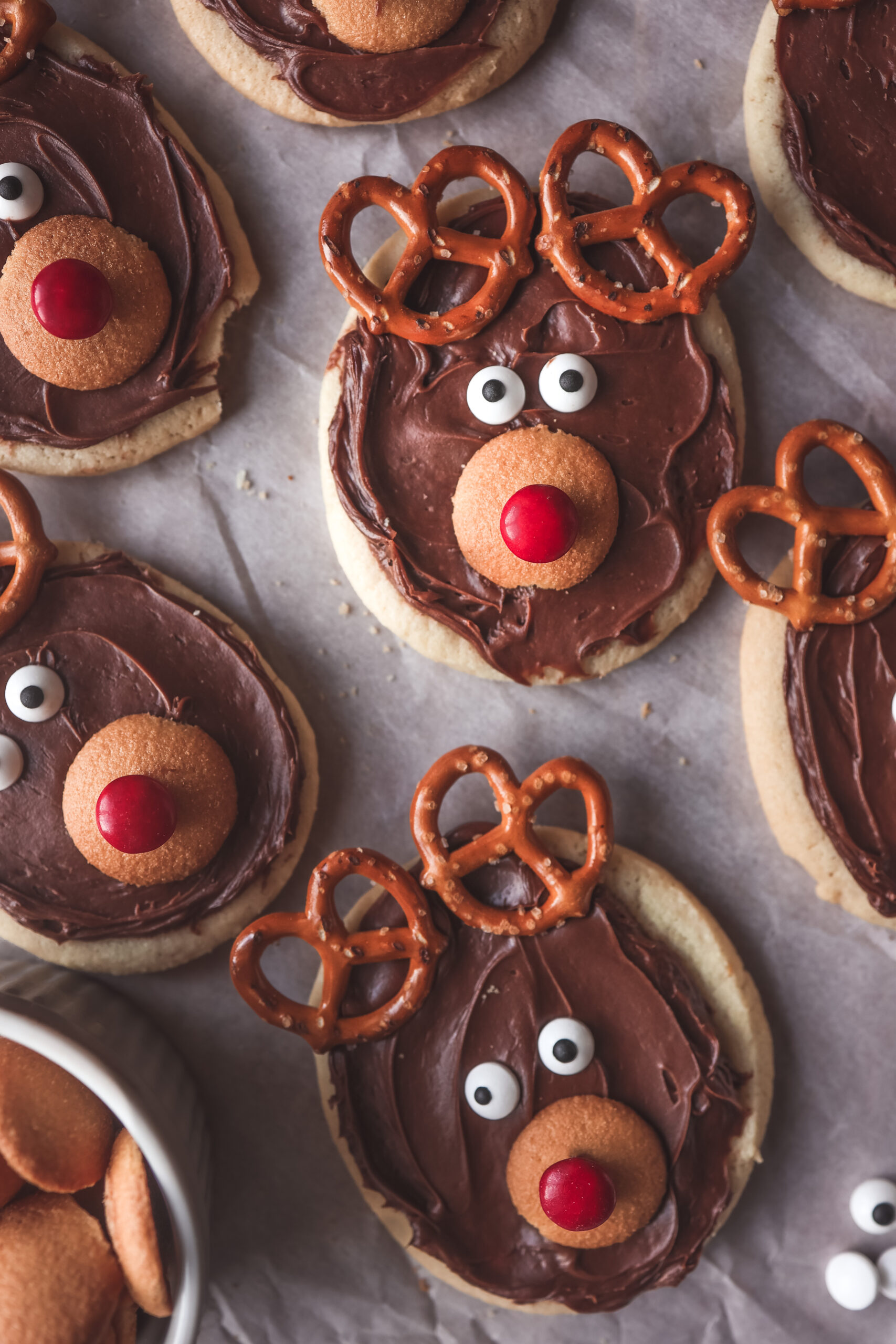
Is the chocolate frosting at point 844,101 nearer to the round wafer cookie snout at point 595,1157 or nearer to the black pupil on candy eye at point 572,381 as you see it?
the black pupil on candy eye at point 572,381

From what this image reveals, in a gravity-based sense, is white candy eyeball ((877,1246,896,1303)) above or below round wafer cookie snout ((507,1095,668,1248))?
below

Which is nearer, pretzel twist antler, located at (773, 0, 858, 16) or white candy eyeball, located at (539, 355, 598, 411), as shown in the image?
white candy eyeball, located at (539, 355, 598, 411)

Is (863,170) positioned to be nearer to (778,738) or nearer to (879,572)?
(879,572)

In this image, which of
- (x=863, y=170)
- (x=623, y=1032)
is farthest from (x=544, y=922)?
(x=863, y=170)

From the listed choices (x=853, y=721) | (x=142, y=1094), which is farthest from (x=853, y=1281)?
(x=142, y=1094)

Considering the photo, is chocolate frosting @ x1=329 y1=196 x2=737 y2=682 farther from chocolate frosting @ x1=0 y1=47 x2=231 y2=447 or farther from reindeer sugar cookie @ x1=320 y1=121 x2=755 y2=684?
chocolate frosting @ x1=0 y1=47 x2=231 y2=447

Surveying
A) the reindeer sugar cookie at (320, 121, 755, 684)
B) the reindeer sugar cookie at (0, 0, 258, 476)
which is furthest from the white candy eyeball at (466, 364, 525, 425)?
the reindeer sugar cookie at (0, 0, 258, 476)

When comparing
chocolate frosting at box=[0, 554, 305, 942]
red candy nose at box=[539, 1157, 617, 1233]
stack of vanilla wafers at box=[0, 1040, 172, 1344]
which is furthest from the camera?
chocolate frosting at box=[0, 554, 305, 942]

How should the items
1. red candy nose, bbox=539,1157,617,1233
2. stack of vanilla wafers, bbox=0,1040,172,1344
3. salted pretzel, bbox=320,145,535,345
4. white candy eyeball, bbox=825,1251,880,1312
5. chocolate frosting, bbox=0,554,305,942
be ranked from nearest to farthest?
stack of vanilla wafers, bbox=0,1040,172,1344, red candy nose, bbox=539,1157,617,1233, salted pretzel, bbox=320,145,535,345, chocolate frosting, bbox=0,554,305,942, white candy eyeball, bbox=825,1251,880,1312

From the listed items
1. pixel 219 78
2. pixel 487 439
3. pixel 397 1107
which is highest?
pixel 219 78
